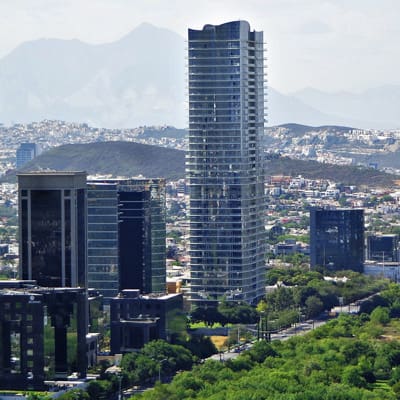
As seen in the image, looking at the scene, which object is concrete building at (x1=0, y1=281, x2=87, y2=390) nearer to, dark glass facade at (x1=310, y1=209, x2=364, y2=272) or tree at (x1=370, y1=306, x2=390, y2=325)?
tree at (x1=370, y1=306, x2=390, y2=325)

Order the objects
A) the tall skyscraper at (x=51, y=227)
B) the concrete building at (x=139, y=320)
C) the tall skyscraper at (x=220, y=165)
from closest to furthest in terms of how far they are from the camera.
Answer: the tall skyscraper at (x=51, y=227), the concrete building at (x=139, y=320), the tall skyscraper at (x=220, y=165)

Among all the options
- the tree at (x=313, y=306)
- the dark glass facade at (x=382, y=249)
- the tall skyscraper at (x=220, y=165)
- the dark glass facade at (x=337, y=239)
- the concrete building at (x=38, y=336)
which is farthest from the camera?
the dark glass facade at (x=382, y=249)

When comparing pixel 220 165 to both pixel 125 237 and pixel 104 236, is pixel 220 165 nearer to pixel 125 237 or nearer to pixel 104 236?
pixel 125 237

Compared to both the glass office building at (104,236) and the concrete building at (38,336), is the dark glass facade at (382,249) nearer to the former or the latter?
the glass office building at (104,236)

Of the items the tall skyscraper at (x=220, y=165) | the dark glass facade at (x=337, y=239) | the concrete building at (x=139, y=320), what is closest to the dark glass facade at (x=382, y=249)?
the dark glass facade at (x=337, y=239)

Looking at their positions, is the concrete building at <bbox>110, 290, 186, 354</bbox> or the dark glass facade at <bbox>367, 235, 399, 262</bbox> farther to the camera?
the dark glass facade at <bbox>367, 235, 399, 262</bbox>

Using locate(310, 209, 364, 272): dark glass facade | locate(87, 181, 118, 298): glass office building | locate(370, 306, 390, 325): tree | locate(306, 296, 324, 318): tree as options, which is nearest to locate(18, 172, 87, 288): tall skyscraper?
locate(87, 181, 118, 298): glass office building
